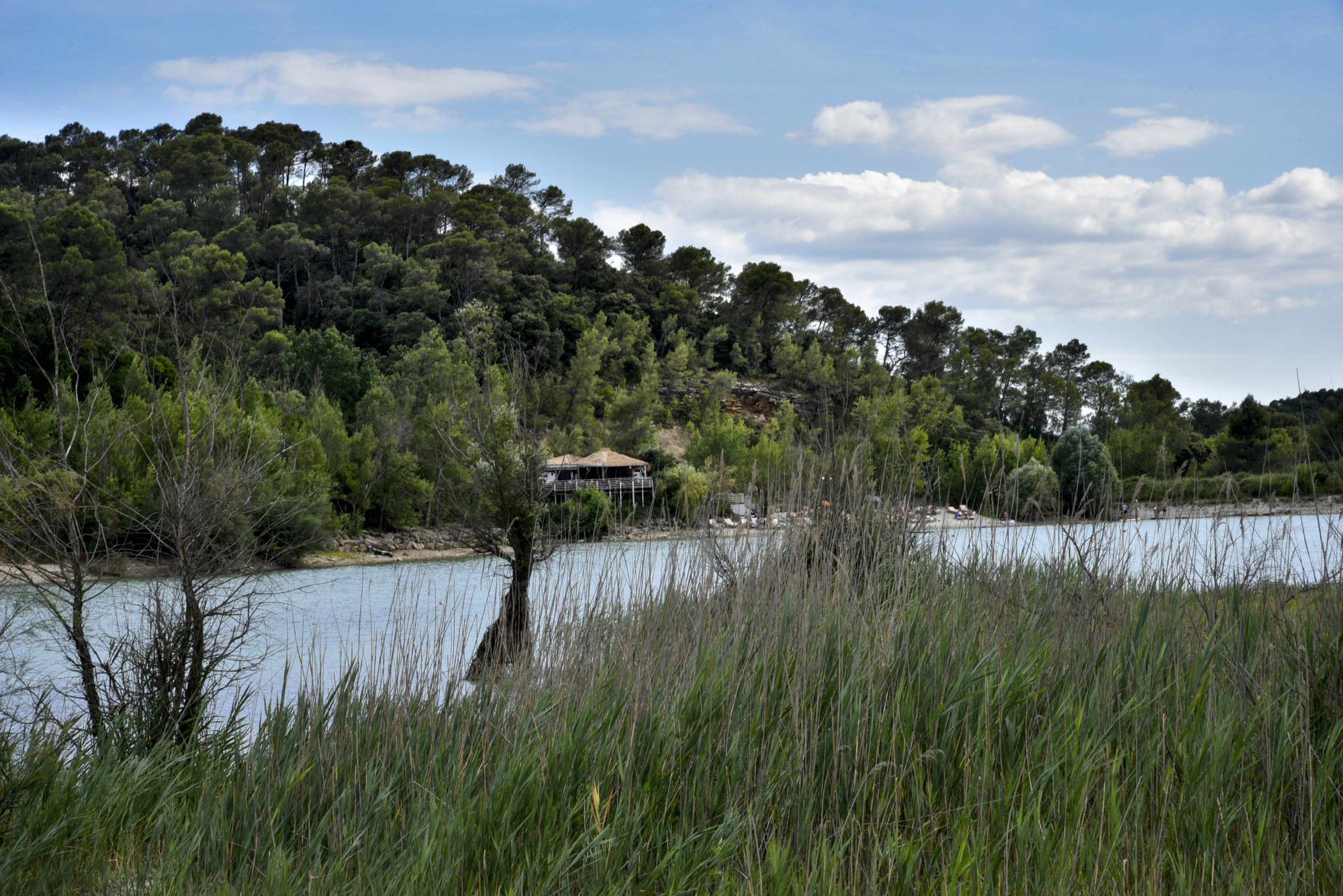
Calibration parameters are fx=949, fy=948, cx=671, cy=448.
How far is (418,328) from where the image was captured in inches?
2079

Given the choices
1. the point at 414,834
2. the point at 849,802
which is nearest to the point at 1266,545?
the point at 849,802

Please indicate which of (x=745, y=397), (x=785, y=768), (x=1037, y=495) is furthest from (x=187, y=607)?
(x=745, y=397)

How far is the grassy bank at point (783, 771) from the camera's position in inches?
122

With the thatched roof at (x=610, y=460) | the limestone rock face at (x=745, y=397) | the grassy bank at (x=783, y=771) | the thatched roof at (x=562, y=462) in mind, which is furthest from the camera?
the limestone rock face at (x=745, y=397)

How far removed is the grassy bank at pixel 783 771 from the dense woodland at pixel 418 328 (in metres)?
6.25

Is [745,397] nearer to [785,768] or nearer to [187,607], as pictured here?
[187,607]

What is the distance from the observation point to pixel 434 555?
3456 centimetres

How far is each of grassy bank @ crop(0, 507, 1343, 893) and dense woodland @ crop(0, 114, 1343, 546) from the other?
20.5ft

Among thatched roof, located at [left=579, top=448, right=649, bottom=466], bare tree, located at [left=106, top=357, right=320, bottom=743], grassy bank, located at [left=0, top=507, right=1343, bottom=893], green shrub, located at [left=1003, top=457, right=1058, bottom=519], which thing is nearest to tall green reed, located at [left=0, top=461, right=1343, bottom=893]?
grassy bank, located at [left=0, top=507, right=1343, bottom=893]

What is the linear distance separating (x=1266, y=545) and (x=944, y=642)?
1831 mm

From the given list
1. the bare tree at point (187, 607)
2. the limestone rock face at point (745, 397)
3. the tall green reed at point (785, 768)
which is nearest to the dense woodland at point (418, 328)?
the limestone rock face at point (745, 397)

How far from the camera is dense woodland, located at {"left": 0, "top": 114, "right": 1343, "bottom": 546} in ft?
95.9

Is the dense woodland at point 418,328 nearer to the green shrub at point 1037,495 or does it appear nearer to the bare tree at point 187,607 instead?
the bare tree at point 187,607

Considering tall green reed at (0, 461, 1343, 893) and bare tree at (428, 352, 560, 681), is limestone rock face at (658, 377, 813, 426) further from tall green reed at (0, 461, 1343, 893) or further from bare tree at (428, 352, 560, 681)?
tall green reed at (0, 461, 1343, 893)
